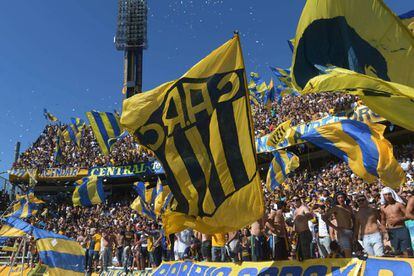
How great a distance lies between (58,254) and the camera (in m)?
13.2

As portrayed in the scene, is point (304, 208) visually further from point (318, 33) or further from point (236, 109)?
point (318, 33)

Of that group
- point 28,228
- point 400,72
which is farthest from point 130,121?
point 28,228

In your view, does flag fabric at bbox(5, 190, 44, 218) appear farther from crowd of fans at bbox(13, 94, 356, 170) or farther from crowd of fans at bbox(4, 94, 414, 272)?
crowd of fans at bbox(13, 94, 356, 170)

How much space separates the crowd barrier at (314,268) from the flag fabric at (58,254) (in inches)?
201

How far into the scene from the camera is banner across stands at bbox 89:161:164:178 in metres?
35.4

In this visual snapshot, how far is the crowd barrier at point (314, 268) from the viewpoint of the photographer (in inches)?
232

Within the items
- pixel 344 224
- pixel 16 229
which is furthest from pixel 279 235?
pixel 16 229

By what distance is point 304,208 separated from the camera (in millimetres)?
8594

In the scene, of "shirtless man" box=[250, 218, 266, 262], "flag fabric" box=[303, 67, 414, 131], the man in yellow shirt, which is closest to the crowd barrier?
the man in yellow shirt

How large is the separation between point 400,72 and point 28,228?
12971 mm

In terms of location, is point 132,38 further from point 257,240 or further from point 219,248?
point 257,240

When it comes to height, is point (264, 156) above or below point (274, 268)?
above

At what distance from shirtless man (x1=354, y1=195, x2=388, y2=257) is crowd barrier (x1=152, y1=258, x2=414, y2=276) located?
1.41m

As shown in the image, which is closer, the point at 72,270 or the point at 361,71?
the point at 361,71
